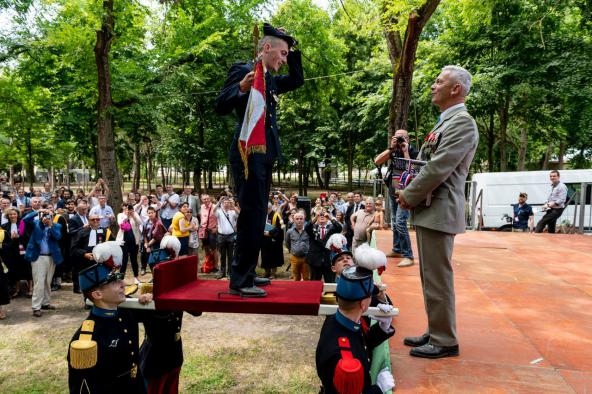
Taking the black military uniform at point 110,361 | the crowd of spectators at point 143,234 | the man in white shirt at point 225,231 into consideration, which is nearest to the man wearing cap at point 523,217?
the crowd of spectators at point 143,234

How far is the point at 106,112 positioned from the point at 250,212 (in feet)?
38.7

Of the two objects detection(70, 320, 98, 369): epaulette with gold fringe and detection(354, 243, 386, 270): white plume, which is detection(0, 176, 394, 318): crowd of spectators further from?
detection(354, 243, 386, 270): white plume

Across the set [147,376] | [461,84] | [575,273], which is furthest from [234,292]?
[575,273]

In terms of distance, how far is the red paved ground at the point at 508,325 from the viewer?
110 inches

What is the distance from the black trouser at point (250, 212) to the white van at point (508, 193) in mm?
13240

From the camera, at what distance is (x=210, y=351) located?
270 inches

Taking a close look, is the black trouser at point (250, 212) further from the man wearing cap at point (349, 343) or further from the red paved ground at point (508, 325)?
the red paved ground at point (508, 325)

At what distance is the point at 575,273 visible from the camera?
20.1ft

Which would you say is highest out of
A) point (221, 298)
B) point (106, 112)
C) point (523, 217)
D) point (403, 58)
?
point (403, 58)

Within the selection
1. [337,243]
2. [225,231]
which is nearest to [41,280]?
[225,231]

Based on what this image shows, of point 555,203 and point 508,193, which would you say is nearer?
point 555,203

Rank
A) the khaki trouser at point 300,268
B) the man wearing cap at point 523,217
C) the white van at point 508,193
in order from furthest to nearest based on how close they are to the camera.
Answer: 1. the white van at point 508,193
2. the man wearing cap at point 523,217
3. the khaki trouser at point 300,268

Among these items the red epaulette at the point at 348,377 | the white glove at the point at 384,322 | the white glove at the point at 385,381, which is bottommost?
the white glove at the point at 385,381

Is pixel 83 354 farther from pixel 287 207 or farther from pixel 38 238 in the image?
pixel 287 207
